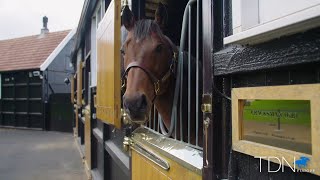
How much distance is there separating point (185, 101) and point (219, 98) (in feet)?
3.56

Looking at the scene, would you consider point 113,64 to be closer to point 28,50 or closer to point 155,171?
point 155,171

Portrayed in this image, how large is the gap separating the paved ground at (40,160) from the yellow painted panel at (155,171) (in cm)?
467

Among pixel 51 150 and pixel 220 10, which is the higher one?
pixel 220 10

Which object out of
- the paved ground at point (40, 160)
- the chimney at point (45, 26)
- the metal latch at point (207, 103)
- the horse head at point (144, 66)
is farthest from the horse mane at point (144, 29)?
the chimney at point (45, 26)

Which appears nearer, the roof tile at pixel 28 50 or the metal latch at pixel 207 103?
the metal latch at pixel 207 103

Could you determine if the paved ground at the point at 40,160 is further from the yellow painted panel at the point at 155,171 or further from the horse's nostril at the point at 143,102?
the horse's nostril at the point at 143,102

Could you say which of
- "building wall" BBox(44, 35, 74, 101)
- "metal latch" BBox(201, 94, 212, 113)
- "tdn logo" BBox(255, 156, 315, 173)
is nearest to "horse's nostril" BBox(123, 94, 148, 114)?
"metal latch" BBox(201, 94, 212, 113)

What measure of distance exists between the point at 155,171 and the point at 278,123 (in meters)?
1.38

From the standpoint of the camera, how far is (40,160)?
8875 mm

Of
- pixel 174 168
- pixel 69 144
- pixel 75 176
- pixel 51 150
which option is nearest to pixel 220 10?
pixel 174 168

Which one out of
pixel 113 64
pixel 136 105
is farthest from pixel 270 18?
pixel 113 64

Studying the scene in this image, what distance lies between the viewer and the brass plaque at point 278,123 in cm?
91

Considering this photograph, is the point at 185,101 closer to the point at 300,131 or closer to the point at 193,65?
the point at 193,65

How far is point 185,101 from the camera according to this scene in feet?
8.09
